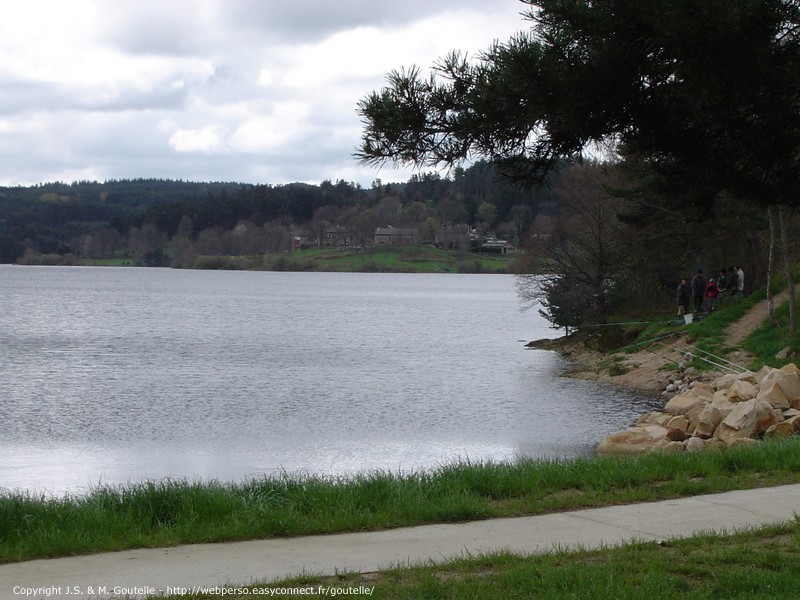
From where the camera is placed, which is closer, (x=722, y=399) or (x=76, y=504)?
(x=76, y=504)

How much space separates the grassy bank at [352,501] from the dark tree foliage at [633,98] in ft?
9.78

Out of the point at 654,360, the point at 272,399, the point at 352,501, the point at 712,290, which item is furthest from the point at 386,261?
the point at 352,501

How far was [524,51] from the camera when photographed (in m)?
6.44

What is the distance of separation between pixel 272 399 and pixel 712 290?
61.6 ft

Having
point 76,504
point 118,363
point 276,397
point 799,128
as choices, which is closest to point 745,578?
point 799,128

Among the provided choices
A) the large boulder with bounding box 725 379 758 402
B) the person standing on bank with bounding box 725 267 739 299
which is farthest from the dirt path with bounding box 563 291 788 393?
the large boulder with bounding box 725 379 758 402

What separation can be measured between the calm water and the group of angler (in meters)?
5.91

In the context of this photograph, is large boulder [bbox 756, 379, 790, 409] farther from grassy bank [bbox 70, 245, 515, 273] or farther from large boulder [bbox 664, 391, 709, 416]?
grassy bank [bbox 70, 245, 515, 273]

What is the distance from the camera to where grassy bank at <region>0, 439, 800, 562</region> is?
761 centimetres

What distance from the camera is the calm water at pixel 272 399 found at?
20.4 m

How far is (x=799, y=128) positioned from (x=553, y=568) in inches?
139

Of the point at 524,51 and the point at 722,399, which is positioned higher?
the point at 524,51

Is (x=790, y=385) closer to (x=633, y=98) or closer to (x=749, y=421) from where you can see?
(x=749, y=421)

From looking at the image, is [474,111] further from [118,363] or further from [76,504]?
[118,363]
